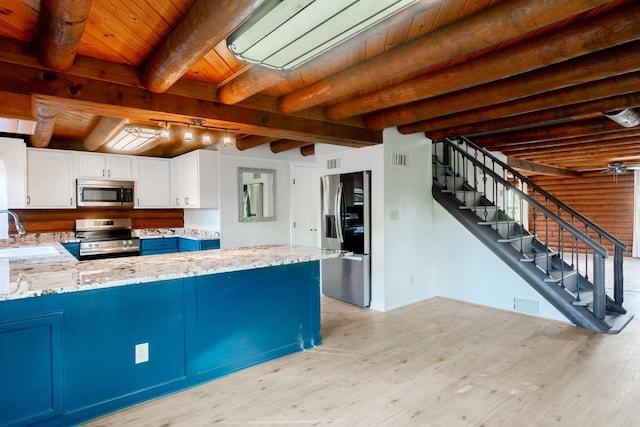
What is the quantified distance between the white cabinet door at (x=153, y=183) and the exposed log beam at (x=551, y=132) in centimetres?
545

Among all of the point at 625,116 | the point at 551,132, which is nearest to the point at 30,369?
the point at 625,116

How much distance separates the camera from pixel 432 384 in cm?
272

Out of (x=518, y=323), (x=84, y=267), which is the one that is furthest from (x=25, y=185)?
(x=518, y=323)

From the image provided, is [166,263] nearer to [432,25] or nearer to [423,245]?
[432,25]

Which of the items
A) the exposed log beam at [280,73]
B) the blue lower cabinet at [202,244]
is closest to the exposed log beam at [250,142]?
the blue lower cabinet at [202,244]

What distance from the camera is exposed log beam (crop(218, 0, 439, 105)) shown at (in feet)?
6.68

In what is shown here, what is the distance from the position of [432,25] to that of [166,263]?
256cm

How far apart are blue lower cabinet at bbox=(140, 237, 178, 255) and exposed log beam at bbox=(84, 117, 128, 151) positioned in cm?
171

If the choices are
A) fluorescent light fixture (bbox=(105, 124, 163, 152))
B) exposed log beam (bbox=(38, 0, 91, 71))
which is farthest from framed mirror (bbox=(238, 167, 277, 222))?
exposed log beam (bbox=(38, 0, 91, 71))

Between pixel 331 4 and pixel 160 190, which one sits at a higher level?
pixel 331 4

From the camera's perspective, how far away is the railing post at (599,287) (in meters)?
3.73

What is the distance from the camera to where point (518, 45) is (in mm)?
2463

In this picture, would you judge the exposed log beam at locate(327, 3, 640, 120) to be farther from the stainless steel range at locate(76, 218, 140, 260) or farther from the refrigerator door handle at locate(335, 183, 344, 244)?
the stainless steel range at locate(76, 218, 140, 260)

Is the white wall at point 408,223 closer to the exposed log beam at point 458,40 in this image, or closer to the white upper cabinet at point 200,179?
the exposed log beam at point 458,40
